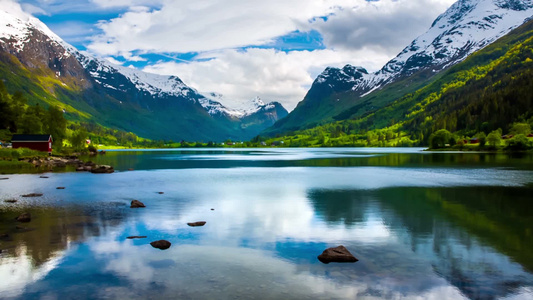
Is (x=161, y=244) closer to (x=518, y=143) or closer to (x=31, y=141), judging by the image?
(x=31, y=141)

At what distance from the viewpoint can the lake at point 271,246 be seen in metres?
18.5

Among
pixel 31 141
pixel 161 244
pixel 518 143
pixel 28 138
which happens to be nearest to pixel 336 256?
pixel 161 244

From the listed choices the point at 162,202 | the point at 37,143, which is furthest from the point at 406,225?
the point at 37,143

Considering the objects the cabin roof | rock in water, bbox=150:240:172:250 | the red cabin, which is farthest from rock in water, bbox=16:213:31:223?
the cabin roof

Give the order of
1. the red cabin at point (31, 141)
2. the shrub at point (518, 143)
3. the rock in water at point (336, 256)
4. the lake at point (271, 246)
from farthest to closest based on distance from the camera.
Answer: the shrub at point (518, 143)
the red cabin at point (31, 141)
the rock in water at point (336, 256)
the lake at point (271, 246)

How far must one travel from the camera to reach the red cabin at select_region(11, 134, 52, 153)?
11900cm

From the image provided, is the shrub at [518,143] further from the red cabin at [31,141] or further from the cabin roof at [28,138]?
the cabin roof at [28,138]

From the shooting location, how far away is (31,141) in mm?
119625

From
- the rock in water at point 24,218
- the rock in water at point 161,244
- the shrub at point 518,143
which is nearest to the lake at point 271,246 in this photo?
the rock in water at point 161,244

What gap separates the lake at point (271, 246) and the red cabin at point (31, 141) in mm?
79338

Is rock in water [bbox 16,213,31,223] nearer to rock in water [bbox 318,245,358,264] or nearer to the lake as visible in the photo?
the lake

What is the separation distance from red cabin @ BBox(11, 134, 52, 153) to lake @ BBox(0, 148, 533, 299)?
7934cm

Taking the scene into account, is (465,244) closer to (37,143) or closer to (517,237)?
(517,237)

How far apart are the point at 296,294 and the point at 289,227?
14653mm
